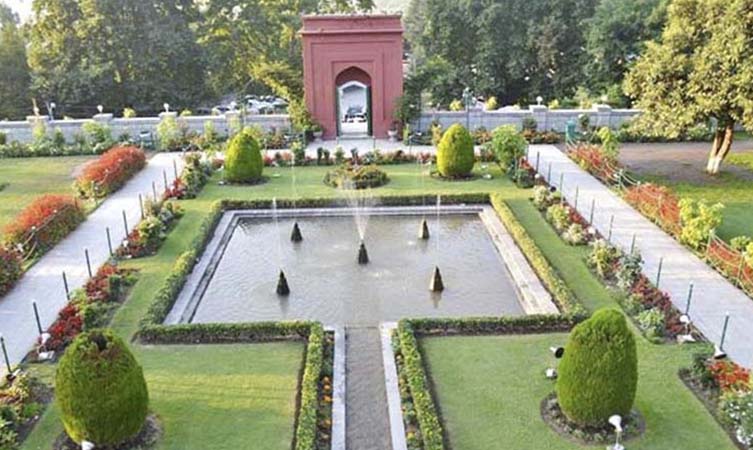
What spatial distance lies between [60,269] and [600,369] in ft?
37.0

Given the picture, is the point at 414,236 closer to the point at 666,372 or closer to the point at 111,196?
the point at 666,372

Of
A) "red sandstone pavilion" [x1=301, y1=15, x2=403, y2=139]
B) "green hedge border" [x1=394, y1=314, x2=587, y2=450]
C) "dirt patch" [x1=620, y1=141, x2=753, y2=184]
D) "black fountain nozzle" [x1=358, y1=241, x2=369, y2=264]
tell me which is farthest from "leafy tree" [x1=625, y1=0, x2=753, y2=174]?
"black fountain nozzle" [x1=358, y1=241, x2=369, y2=264]

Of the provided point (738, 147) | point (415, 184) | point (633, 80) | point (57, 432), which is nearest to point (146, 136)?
point (415, 184)

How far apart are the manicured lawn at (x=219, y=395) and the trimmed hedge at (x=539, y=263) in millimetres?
4721

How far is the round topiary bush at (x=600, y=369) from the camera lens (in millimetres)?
8234

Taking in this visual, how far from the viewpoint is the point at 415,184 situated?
20500mm

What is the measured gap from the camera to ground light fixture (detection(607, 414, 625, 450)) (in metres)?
7.88

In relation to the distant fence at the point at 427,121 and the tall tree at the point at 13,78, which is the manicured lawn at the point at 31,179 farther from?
the tall tree at the point at 13,78

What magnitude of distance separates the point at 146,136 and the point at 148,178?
18.1ft

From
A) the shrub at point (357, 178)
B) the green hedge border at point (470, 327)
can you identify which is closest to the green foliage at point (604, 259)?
the green hedge border at point (470, 327)

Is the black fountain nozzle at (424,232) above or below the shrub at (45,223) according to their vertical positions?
below

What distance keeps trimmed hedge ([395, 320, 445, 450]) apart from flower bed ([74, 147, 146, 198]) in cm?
1220

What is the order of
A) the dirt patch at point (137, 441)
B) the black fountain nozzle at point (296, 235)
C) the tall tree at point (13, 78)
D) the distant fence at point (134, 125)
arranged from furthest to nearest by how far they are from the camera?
1. the tall tree at point (13, 78)
2. the distant fence at point (134, 125)
3. the black fountain nozzle at point (296, 235)
4. the dirt patch at point (137, 441)

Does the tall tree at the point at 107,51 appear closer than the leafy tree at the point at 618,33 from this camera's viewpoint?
No
